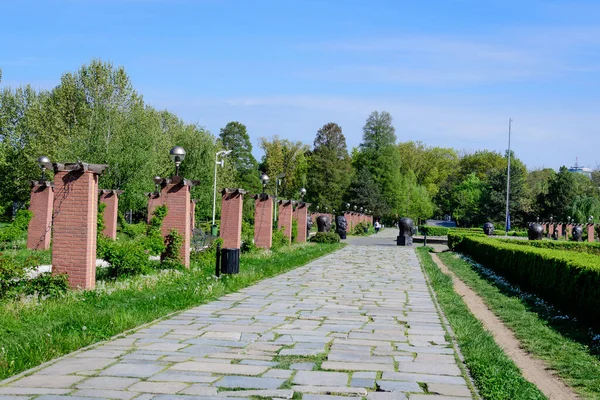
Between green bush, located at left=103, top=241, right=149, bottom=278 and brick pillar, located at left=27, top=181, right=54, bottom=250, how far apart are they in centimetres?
812

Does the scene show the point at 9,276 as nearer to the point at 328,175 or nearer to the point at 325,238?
the point at 325,238

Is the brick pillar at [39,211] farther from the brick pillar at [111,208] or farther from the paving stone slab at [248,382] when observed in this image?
the paving stone slab at [248,382]

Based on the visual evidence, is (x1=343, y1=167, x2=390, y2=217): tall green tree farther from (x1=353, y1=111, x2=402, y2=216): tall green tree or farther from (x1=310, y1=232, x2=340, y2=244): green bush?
(x1=310, y1=232, x2=340, y2=244): green bush

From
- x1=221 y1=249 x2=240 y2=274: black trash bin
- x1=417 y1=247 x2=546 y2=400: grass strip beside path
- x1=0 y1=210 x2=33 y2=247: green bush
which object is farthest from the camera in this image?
x1=221 y1=249 x2=240 y2=274: black trash bin

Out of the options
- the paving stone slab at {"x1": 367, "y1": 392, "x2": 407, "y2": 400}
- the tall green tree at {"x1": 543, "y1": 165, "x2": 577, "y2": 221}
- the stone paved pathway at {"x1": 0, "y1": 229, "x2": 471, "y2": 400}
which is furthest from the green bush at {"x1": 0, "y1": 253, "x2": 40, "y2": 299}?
the tall green tree at {"x1": 543, "y1": 165, "x2": 577, "y2": 221}

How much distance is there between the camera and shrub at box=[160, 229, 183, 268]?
1398 centimetres

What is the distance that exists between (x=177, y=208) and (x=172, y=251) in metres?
0.99

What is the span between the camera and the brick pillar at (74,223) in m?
9.82

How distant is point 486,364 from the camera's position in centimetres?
602

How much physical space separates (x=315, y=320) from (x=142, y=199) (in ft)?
91.3

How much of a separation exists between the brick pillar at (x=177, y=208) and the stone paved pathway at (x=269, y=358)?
4.38 meters

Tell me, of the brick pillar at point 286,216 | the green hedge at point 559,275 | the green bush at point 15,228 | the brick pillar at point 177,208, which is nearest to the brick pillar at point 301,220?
the brick pillar at point 286,216

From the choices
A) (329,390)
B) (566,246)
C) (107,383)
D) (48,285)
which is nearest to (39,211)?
(48,285)

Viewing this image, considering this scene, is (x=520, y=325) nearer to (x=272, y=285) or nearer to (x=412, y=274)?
(x=272, y=285)
